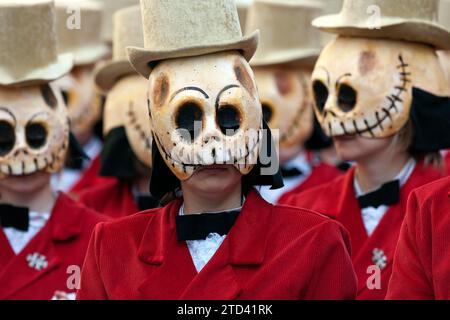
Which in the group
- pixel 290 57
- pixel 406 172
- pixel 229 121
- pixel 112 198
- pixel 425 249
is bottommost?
pixel 112 198

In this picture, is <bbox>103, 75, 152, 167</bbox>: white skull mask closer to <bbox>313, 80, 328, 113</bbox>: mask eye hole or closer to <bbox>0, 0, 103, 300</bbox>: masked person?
<bbox>0, 0, 103, 300</bbox>: masked person

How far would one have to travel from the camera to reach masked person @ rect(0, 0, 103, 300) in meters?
7.09

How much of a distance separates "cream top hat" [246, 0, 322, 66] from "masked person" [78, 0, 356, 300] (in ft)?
10.4

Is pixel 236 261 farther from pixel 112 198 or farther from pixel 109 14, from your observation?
pixel 109 14

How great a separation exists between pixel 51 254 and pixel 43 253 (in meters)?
0.04

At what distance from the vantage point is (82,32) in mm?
10039

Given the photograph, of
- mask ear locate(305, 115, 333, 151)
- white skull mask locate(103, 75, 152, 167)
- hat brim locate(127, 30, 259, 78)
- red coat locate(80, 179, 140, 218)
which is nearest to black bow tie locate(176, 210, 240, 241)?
hat brim locate(127, 30, 259, 78)

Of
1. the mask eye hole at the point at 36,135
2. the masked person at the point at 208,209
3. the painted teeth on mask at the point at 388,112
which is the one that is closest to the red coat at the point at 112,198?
the mask eye hole at the point at 36,135

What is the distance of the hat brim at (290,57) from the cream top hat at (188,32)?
3205 mm

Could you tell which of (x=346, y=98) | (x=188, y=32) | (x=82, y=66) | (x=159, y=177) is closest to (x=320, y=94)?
(x=346, y=98)

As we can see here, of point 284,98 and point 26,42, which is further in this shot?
point 284,98

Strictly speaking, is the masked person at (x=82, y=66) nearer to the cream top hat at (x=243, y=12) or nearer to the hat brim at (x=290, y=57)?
the cream top hat at (x=243, y=12)
